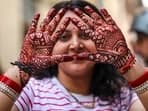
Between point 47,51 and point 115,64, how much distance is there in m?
0.30

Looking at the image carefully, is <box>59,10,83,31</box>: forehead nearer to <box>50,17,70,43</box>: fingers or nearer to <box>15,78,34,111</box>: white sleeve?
<box>50,17,70,43</box>: fingers

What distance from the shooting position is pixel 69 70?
3.27 m

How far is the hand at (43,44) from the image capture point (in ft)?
10.6

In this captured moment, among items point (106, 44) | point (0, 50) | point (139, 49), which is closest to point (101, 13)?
point (106, 44)

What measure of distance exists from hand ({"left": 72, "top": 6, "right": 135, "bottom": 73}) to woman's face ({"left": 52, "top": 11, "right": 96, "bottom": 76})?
3 centimetres

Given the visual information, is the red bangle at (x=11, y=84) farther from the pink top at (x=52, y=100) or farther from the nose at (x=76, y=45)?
the nose at (x=76, y=45)

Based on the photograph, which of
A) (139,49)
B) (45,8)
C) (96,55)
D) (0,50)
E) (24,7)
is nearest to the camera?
(96,55)

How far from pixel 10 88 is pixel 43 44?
0.90 ft

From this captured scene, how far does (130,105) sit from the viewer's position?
338 cm

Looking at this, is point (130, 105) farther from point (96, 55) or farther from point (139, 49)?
point (139, 49)

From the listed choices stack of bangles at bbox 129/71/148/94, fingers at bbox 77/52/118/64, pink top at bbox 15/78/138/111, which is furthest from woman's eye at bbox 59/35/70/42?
stack of bangles at bbox 129/71/148/94

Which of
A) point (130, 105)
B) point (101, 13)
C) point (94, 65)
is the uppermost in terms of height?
point (101, 13)

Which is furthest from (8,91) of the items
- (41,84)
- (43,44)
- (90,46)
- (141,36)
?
(141,36)

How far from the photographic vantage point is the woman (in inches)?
127
